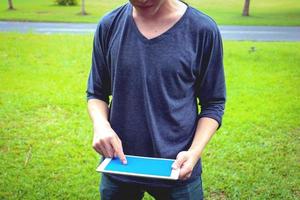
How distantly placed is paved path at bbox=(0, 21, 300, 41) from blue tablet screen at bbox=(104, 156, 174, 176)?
39.0 feet

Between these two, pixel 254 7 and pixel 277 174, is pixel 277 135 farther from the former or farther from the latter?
pixel 254 7

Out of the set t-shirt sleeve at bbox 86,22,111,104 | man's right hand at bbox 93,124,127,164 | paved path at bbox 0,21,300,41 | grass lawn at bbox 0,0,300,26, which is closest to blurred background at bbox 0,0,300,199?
t-shirt sleeve at bbox 86,22,111,104

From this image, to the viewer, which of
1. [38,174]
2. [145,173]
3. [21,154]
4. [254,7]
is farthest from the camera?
[254,7]

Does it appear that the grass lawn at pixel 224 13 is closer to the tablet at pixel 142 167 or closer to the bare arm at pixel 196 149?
the bare arm at pixel 196 149

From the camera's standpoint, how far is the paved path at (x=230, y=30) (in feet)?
44.4

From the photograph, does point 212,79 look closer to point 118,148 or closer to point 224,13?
point 118,148

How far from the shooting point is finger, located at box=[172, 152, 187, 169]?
4.81 ft

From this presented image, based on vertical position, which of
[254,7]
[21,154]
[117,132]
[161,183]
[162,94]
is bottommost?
[254,7]

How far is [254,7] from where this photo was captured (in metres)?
24.8

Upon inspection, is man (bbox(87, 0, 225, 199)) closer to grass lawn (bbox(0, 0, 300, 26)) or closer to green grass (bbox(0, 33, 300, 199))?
green grass (bbox(0, 33, 300, 199))

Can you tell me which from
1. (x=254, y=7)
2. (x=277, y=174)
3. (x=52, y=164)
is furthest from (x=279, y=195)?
(x=254, y=7)

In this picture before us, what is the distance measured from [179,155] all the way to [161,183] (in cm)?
19

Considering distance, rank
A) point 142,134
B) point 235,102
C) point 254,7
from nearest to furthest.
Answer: point 142,134, point 235,102, point 254,7

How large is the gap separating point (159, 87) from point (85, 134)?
3632mm
